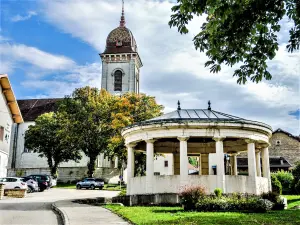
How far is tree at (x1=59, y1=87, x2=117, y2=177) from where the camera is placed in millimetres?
50719

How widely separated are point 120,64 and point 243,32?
6653cm

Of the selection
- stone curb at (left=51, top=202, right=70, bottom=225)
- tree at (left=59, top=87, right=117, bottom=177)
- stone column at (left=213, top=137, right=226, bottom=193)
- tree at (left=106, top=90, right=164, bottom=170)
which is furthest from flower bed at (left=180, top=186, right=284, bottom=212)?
tree at (left=59, top=87, right=117, bottom=177)

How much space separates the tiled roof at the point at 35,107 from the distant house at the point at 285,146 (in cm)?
3977

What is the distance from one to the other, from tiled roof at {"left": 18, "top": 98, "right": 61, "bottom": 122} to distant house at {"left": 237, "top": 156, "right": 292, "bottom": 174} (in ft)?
118

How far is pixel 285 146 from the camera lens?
203 ft

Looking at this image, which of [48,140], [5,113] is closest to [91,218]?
[5,113]

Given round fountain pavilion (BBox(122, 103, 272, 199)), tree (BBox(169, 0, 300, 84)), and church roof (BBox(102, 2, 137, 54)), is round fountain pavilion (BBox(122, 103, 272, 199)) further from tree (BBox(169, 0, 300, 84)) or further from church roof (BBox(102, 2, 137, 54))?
church roof (BBox(102, 2, 137, 54))

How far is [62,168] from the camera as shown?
205ft

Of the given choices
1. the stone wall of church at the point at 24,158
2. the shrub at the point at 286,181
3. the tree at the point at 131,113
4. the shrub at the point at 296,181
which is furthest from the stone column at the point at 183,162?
the stone wall of church at the point at 24,158

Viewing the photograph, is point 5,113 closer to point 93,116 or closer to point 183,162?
point 93,116

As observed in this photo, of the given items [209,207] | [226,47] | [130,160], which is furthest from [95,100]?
[226,47]

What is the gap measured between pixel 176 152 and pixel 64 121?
28683 mm

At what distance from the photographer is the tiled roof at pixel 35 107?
2886 inches

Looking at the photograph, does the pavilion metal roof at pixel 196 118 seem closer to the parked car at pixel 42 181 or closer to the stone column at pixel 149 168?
the stone column at pixel 149 168
